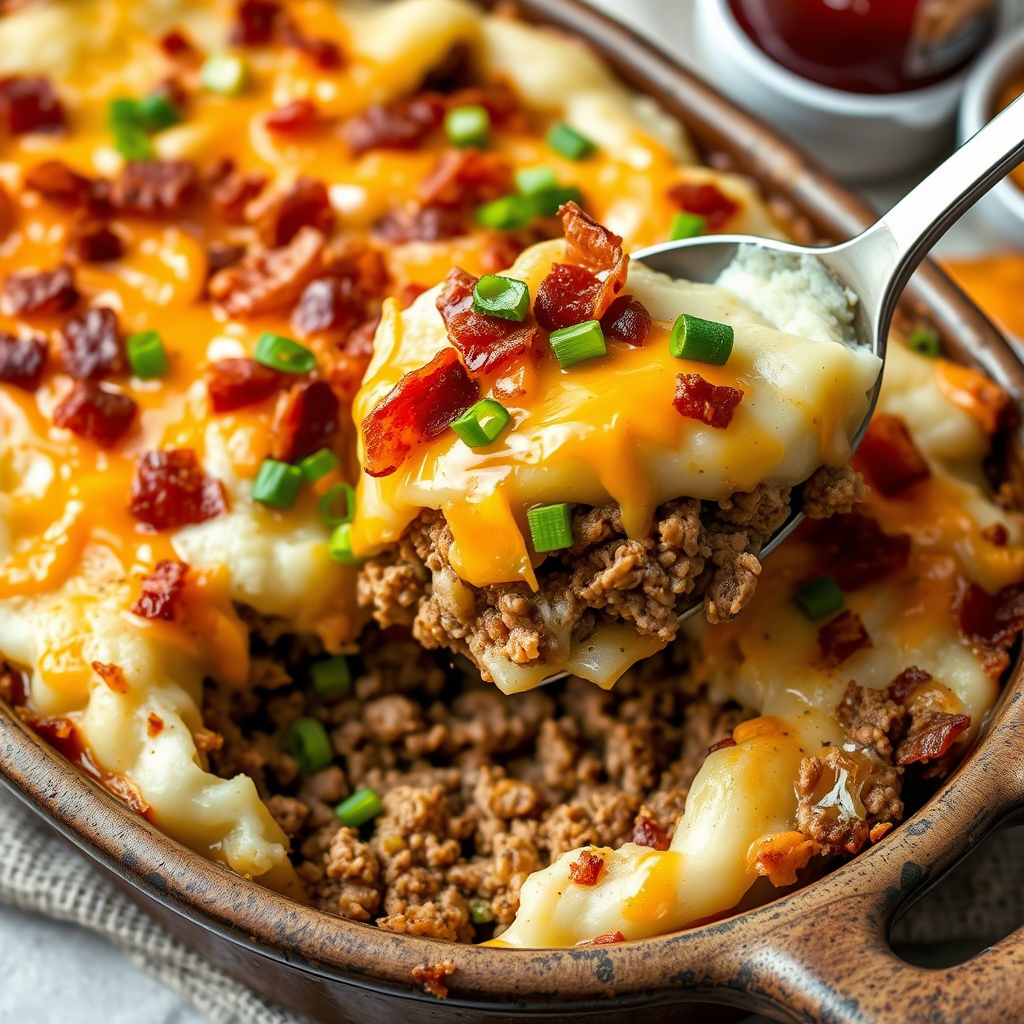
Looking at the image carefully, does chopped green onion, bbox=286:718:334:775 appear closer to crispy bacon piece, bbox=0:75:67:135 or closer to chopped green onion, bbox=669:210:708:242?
chopped green onion, bbox=669:210:708:242

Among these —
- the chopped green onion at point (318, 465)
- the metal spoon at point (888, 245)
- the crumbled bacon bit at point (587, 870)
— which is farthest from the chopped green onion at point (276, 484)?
the crumbled bacon bit at point (587, 870)

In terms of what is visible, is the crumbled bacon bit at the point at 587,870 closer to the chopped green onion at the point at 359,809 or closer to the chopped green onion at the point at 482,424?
the chopped green onion at the point at 359,809

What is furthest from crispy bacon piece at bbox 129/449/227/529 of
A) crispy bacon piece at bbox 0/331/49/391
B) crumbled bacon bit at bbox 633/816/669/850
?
crumbled bacon bit at bbox 633/816/669/850

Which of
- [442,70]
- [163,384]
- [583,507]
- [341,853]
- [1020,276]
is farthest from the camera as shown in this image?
[1020,276]

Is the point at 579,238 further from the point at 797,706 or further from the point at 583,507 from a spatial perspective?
the point at 797,706

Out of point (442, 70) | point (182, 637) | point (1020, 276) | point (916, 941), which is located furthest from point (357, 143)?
point (916, 941)

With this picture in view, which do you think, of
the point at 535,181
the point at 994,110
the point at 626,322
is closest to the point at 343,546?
the point at 626,322

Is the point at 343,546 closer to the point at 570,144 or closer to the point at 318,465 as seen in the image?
the point at 318,465
